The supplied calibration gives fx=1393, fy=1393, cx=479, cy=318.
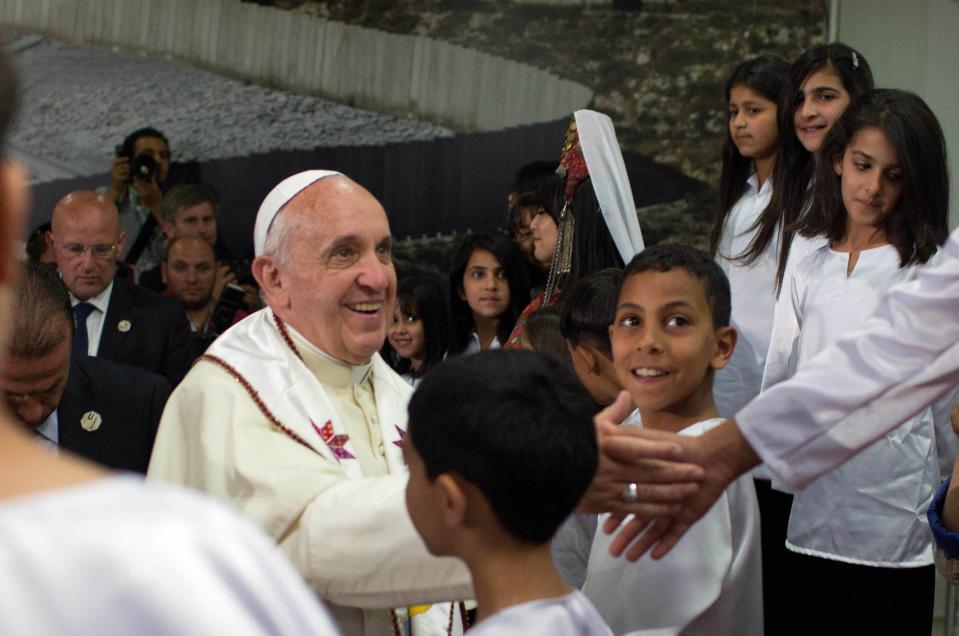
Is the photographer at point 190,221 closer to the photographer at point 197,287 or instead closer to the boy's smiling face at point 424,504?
the photographer at point 197,287

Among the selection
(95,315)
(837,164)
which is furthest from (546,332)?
(95,315)

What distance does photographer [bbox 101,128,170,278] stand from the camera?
8.23 m

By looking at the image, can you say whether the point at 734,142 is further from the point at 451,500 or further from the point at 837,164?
the point at 451,500

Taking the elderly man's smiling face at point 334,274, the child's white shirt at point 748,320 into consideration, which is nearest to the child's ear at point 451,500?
the elderly man's smiling face at point 334,274

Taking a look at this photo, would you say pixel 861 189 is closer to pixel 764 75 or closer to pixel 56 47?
pixel 764 75

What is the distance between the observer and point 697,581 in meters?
3.03

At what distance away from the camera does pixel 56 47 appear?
28.3ft

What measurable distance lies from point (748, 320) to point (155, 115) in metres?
4.80

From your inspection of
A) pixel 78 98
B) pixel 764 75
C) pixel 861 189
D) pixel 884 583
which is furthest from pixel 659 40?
pixel 884 583

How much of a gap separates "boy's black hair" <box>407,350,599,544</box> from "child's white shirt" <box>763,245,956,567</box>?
191 centimetres

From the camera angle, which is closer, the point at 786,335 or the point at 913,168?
the point at 913,168

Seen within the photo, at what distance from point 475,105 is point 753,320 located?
4.04 meters

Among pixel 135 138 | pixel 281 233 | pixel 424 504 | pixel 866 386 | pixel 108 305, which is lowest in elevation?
pixel 108 305

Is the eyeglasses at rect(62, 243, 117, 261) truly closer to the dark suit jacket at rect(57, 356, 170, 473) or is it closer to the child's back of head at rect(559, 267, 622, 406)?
the dark suit jacket at rect(57, 356, 170, 473)
